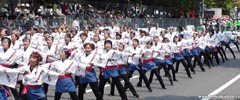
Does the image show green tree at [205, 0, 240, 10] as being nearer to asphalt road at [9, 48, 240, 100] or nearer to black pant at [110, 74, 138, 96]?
asphalt road at [9, 48, 240, 100]

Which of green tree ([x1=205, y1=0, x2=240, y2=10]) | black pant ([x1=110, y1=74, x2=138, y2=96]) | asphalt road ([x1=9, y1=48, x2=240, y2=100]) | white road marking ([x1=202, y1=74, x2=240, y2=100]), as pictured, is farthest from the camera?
green tree ([x1=205, y1=0, x2=240, y2=10])

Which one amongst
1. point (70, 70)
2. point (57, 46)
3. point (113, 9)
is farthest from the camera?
point (113, 9)

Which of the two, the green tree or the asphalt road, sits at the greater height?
the asphalt road

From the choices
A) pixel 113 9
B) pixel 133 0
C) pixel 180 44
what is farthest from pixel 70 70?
pixel 133 0

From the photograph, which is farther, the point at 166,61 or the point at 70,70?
the point at 166,61

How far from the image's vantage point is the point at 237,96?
12.6 metres

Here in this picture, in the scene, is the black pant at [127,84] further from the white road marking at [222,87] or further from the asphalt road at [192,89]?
the white road marking at [222,87]

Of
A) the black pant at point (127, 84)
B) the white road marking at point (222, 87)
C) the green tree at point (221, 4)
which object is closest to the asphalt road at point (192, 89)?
the white road marking at point (222, 87)

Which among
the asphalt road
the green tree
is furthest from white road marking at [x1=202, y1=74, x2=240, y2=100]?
the green tree

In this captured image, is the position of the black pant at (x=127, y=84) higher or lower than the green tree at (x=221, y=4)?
higher

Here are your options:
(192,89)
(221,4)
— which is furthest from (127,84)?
(221,4)

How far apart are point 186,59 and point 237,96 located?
5.14 meters

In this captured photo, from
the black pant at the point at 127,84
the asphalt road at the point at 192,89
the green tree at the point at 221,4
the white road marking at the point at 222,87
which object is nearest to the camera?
the black pant at the point at 127,84

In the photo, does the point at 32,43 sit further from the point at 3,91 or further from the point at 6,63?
the point at 3,91
